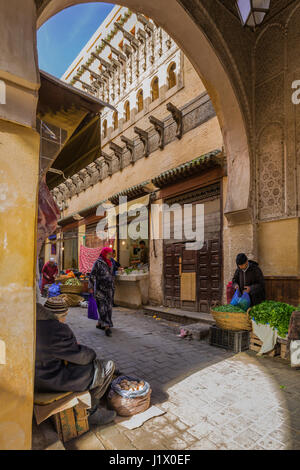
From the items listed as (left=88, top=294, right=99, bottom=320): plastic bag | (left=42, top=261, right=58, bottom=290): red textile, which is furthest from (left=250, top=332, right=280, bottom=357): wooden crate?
(left=42, top=261, right=58, bottom=290): red textile

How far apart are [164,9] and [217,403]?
6646mm

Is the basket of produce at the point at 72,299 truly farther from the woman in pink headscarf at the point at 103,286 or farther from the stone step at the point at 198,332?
the stone step at the point at 198,332

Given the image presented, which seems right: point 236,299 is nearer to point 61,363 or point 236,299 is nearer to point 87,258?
point 61,363

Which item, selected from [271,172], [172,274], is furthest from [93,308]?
[271,172]

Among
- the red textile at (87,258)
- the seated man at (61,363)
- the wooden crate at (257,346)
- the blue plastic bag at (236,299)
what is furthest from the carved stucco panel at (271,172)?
the red textile at (87,258)

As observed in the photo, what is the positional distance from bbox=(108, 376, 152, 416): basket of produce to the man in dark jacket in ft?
10.1

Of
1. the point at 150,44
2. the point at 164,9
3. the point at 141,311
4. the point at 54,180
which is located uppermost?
the point at 150,44

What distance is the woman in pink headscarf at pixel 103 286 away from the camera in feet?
20.6

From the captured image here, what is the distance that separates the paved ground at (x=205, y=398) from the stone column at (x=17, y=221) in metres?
0.73

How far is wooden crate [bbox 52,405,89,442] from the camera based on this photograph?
2435 millimetres

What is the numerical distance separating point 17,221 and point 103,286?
4375 mm
